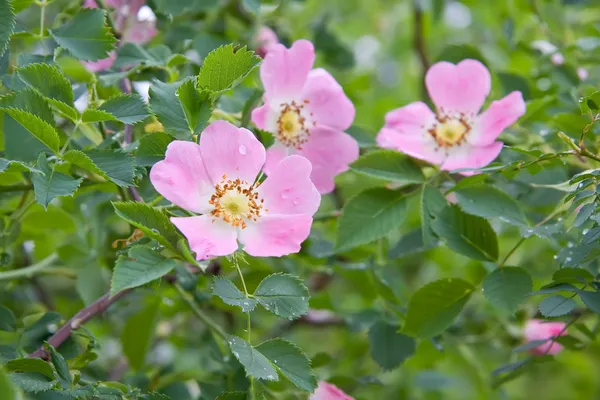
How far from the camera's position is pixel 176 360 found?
4.95ft

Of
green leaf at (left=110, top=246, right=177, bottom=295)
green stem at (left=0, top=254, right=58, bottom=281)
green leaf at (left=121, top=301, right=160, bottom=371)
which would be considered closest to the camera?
green leaf at (left=110, top=246, right=177, bottom=295)

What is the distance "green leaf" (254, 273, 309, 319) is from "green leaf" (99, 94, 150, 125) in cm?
25

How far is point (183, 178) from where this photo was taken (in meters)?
0.83

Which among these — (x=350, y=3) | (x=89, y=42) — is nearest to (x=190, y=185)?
(x=89, y=42)

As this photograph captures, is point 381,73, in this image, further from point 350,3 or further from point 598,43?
point 598,43

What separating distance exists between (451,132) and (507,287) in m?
0.27

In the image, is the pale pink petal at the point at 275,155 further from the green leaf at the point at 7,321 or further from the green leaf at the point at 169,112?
the green leaf at the point at 7,321

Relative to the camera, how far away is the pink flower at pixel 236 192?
2.67 feet

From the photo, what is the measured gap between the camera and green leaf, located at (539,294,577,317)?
32.2 inches

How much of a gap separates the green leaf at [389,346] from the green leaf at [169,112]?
49 cm

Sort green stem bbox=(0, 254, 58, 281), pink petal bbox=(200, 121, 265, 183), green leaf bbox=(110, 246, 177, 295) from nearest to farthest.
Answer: green leaf bbox=(110, 246, 177, 295) < pink petal bbox=(200, 121, 265, 183) < green stem bbox=(0, 254, 58, 281)

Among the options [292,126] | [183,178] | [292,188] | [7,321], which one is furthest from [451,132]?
[7,321]

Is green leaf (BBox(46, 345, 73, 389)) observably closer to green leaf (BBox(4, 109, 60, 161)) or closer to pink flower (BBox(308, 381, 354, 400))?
green leaf (BBox(4, 109, 60, 161))

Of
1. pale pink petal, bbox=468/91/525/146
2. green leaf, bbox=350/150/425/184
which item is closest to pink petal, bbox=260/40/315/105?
green leaf, bbox=350/150/425/184
